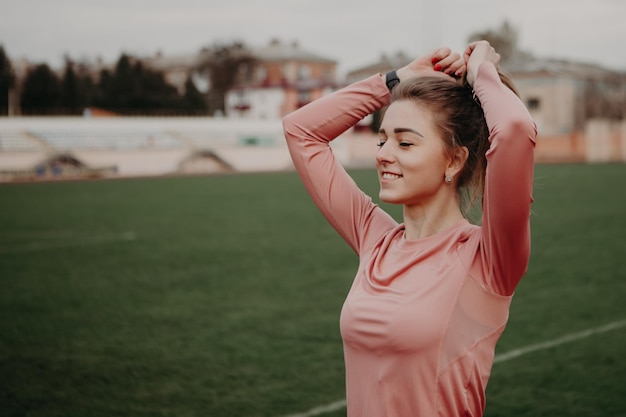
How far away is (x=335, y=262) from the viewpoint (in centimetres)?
1048

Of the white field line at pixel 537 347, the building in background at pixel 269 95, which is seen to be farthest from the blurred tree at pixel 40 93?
the white field line at pixel 537 347

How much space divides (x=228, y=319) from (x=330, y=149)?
16.8 ft

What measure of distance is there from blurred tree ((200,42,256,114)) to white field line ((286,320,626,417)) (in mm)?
69412

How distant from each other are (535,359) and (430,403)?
4.17m

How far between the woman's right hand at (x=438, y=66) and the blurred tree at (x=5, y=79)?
2196 inches

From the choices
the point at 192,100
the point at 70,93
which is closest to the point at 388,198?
the point at 70,93

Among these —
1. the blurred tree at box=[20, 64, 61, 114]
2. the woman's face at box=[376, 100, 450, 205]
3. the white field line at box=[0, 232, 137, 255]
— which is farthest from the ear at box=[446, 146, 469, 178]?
the blurred tree at box=[20, 64, 61, 114]

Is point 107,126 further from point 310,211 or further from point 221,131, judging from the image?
point 310,211

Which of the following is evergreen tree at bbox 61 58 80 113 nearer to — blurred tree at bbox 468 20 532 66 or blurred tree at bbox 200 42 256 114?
blurred tree at bbox 200 42 256 114

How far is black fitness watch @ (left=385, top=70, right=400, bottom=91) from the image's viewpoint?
7.65 ft

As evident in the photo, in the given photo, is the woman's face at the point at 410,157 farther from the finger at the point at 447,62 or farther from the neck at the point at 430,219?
the finger at the point at 447,62

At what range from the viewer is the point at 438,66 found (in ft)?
7.23

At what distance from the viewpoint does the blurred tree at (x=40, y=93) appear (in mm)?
55969

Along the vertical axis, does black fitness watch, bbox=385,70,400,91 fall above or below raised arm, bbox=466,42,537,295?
above
